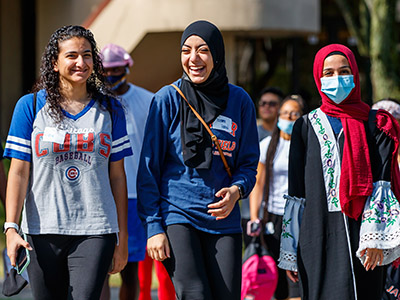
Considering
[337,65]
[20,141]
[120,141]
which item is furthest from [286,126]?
[20,141]

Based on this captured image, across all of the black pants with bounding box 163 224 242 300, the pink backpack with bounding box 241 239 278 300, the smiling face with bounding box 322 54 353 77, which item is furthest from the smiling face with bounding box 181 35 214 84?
the pink backpack with bounding box 241 239 278 300

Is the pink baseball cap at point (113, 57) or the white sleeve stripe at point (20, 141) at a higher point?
the pink baseball cap at point (113, 57)

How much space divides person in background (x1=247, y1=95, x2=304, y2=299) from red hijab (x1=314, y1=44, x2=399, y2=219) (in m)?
1.90

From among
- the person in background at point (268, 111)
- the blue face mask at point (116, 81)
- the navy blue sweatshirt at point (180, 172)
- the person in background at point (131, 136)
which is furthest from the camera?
the person in background at point (268, 111)

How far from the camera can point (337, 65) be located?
494cm

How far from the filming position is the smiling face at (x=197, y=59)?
4676 mm

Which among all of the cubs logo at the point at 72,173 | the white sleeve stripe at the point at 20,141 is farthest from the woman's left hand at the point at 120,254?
the white sleeve stripe at the point at 20,141

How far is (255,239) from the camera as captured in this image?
6.86 m

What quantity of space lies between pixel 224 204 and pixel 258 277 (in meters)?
2.23

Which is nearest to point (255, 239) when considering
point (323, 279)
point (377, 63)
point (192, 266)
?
point (323, 279)

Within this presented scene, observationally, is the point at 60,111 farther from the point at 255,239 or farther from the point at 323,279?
the point at 255,239

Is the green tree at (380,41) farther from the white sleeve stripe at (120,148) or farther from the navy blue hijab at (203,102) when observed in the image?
the white sleeve stripe at (120,148)

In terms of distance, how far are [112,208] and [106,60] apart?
1996 mm

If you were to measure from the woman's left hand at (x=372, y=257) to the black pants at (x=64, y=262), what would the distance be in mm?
1541
